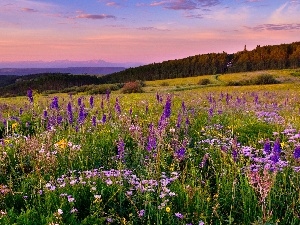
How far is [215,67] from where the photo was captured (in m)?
103

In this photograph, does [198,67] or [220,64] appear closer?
[220,64]

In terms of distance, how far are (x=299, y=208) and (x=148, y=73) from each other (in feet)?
365

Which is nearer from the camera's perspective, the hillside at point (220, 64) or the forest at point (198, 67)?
the forest at point (198, 67)

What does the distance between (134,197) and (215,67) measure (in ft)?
329

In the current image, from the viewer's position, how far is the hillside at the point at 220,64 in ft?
324

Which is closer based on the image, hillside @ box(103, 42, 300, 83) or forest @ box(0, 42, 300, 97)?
forest @ box(0, 42, 300, 97)

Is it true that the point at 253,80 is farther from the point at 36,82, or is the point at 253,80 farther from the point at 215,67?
the point at 36,82

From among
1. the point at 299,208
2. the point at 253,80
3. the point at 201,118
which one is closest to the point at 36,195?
the point at 299,208

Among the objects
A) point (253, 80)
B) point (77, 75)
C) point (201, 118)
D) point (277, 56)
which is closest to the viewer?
point (201, 118)

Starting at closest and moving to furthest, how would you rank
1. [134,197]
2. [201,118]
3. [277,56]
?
[134,197] < [201,118] < [277,56]

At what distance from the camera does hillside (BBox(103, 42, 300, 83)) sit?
98.6 m

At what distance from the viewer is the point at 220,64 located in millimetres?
104812

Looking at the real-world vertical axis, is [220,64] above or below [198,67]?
above

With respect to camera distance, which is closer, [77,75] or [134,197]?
[134,197]
